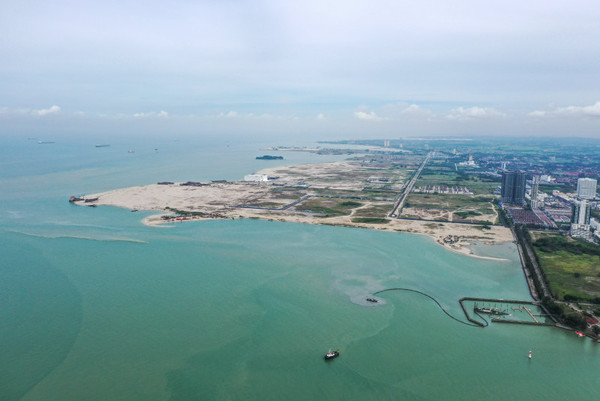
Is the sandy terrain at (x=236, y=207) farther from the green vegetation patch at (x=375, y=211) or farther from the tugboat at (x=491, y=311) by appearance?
the tugboat at (x=491, y=311)

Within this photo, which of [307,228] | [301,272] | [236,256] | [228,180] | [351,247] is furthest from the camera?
[228,180]

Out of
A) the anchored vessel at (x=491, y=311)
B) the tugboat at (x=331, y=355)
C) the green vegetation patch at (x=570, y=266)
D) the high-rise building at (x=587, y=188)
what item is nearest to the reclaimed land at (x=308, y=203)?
the green vegetation patch at (x=570, y=266)

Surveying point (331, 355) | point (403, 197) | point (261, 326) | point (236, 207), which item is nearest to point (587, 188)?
point (403, 197)

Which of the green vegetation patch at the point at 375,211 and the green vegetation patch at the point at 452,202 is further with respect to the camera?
the green vegetation patch at the point at 452,202

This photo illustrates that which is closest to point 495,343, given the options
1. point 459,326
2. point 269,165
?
point 459,326

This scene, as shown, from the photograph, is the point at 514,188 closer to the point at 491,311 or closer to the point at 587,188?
the point at 587,188

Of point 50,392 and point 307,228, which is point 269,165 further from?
point 50,392
